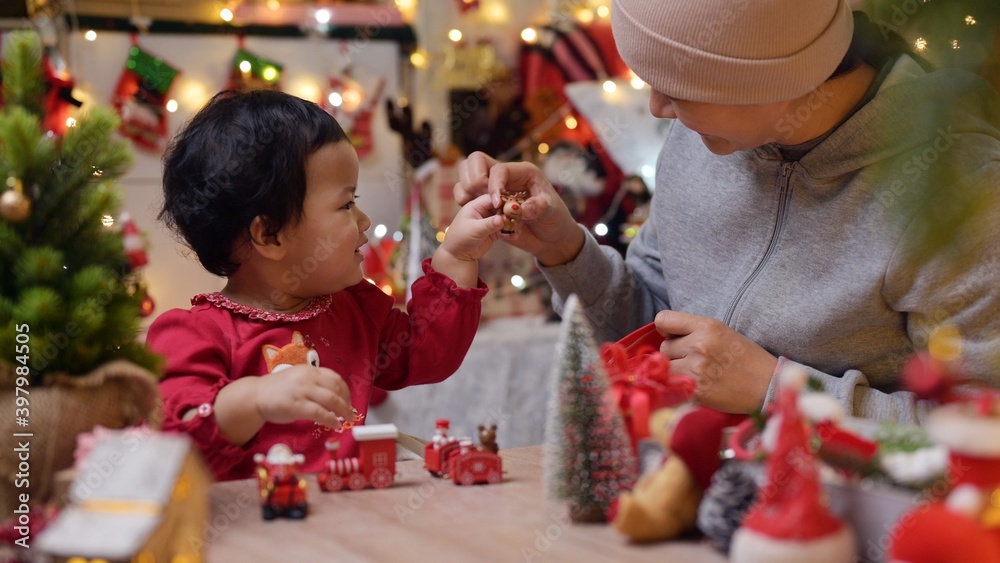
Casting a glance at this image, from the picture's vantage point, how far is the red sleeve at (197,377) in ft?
3.34

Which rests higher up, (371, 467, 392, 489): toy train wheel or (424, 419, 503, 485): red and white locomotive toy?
(424, 419, 503, 485): red and white locomotive toy

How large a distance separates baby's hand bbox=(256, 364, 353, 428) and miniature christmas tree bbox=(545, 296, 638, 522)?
25 centimetres

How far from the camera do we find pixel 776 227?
130 centimetres

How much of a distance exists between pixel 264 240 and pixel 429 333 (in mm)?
268

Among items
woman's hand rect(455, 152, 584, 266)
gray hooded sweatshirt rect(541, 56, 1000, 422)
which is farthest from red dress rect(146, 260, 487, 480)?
gray hooded sweatshirt rect(541, 56, 1000, 422)

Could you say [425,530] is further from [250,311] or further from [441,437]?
[250,311]

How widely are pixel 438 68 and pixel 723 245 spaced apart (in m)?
2.15

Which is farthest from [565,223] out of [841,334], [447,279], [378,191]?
[378,191]

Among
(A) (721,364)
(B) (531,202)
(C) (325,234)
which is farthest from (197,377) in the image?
(A) (721,364)

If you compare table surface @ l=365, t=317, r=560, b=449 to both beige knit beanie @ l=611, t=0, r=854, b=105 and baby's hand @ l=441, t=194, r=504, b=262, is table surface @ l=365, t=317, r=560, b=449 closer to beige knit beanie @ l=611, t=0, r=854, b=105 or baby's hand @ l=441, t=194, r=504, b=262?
baby's hand @ l=441, t=194, r=504, b=262

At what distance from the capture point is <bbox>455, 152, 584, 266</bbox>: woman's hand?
52.0 inches

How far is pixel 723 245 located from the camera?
1.37 meters

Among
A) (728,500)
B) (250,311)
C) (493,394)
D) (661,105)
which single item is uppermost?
(661,105)

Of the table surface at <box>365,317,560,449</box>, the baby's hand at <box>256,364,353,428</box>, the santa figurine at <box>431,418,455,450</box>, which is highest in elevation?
the baby's hand at <box>256,364,353,428</box>
